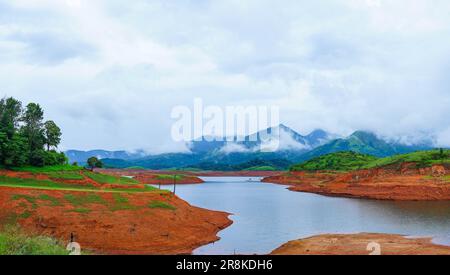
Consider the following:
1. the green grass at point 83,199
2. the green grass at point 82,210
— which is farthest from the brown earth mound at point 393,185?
the green grass at point 82,210

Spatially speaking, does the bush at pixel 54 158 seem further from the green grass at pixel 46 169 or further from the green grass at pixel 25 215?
the green grass at pixel 25 215

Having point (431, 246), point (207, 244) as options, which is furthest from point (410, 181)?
point (207, 244)

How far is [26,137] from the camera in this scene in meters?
66.5

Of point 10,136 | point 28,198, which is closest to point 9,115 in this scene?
point 10,136

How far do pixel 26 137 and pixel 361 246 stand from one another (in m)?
57.6

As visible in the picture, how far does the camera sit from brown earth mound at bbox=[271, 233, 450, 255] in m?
38.5

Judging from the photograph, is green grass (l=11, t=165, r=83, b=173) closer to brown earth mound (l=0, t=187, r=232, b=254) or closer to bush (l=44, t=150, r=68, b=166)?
bush (l=44, t=150, r=68, b=166)

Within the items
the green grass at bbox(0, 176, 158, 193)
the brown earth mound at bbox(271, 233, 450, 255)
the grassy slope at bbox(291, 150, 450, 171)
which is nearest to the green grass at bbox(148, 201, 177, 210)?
the green grass at bbox(0, 176, 158, 193)

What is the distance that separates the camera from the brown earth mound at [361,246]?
38.5m

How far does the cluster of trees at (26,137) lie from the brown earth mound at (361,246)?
42.9 m

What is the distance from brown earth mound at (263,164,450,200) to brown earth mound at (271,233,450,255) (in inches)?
2811

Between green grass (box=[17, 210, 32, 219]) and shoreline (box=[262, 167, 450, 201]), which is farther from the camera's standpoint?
shoreline (box=[262, 167, 450, 201])

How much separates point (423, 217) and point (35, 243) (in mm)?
69287

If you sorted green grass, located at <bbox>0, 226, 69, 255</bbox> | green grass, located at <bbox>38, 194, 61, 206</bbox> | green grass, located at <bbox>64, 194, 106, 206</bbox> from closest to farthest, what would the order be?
1. green grass, located at <bbox>0, 226, 69, 255</bbox>
2. green grass, located at <bbox>38, 194, 61, 206</bbox>
3. green grass, located at <bbox>64, 194, 106, 206</bbox>
